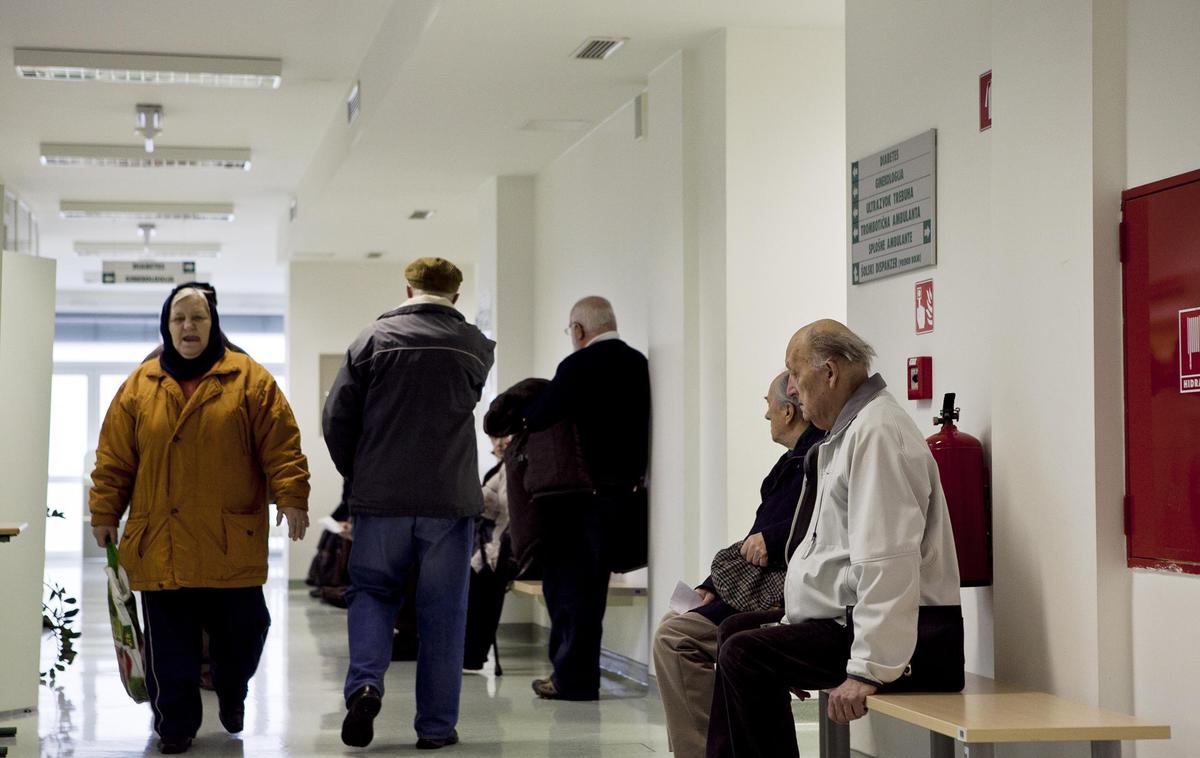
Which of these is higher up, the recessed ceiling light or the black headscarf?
the recessed ceiling light

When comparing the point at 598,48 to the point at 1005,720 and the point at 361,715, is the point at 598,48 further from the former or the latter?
the point at 1005,720

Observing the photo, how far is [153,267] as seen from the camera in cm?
1338

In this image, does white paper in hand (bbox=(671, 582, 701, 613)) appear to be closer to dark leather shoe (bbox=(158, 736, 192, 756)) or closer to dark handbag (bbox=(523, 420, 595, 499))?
dark handbag (bbox=(523, 420, 595, 499))

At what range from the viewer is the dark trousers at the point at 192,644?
15.5ft

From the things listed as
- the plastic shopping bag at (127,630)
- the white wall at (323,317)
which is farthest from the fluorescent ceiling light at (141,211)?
the plastic shopping bag at (127,630)

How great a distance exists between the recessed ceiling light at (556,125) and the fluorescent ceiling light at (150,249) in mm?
7653

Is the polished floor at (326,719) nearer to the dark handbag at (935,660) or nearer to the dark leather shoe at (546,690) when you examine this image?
the dark leather shoe at (546,690)

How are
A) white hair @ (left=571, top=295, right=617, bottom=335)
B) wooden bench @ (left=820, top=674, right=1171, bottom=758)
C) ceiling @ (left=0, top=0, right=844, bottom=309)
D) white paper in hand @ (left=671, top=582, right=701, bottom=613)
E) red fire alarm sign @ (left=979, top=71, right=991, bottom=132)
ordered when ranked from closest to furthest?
wooden bench @ (left=820, top=674, right=1171, bottom=758) < red fire alarm sign @ (left=979, top=71, right=991, bottom=132) < white paper in hand @ (left=671, top=582, right=701, bottom=613) < ceiling @ (left=0, top=0, right=844, bottom=309) < white hair @ (left=571, top=295, right=617, bottom=335)

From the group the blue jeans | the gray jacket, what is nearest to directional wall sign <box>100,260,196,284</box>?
the gray jacket

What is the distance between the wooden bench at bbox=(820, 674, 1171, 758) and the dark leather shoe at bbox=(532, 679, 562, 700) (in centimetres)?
303

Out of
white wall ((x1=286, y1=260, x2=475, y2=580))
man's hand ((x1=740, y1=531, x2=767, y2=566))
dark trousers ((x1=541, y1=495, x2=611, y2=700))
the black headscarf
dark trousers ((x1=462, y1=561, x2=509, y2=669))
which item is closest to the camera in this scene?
man's hand ((x1=740, y1=531, x2=767, y2=566))

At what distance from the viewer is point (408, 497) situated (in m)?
4.72

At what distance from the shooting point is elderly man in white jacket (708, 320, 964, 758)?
10.1 ft

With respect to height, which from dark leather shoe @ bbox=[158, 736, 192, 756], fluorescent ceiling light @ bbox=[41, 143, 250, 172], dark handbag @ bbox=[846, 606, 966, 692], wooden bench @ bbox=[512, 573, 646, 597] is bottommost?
dark leather shoe @ bbox=[158, 736, 192, 756]
